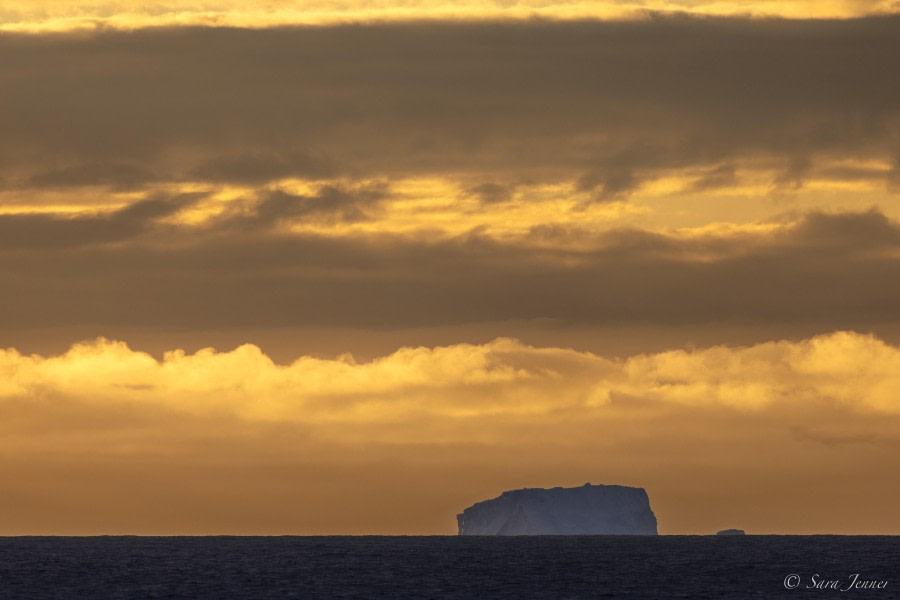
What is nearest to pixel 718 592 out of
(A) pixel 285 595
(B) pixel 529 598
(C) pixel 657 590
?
(C) pixel 657 590

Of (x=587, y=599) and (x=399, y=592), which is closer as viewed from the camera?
(x=587, y=599)

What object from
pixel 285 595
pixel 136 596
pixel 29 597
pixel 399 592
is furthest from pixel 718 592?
pixel 29 597

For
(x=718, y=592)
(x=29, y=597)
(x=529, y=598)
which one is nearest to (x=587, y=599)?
(x=529, y=598)

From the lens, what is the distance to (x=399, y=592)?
194750 mm

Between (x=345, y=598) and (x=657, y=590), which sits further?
(x=657, y=590)

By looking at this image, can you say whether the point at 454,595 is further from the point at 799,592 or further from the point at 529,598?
the point at 799,592

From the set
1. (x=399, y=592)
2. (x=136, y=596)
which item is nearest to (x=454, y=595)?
(x=399, y=592)

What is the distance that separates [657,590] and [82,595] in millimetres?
70317

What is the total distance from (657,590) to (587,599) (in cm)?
1947

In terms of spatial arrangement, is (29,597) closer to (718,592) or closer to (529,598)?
(529,598)

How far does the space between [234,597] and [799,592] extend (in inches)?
2675

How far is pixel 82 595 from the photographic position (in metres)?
191

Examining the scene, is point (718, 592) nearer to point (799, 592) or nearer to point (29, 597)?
point (799, 592)

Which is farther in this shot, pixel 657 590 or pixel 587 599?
pixel 657 590
